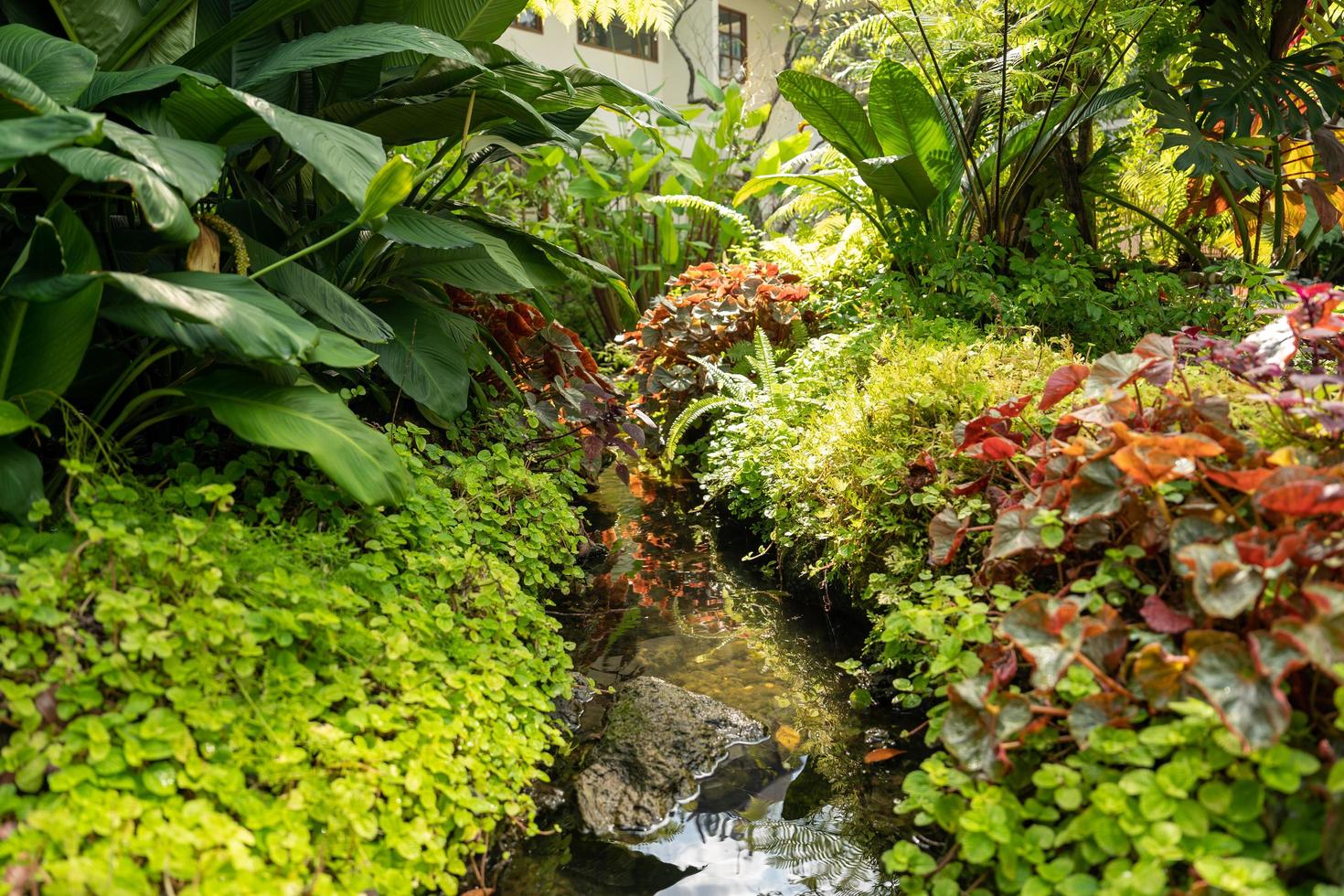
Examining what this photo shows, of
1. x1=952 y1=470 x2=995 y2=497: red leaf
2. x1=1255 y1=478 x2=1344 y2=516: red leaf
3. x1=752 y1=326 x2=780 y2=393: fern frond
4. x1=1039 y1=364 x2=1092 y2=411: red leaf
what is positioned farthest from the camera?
x1=752 y1=326 x2=780 y2=393: fern frond

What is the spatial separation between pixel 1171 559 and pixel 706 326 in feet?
10.9

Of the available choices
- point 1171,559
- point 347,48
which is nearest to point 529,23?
point 347,48

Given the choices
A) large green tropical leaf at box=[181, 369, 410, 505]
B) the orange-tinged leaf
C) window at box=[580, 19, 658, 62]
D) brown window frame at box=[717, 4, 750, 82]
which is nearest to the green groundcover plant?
the orange-tinged leaf

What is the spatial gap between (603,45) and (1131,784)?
11.5m

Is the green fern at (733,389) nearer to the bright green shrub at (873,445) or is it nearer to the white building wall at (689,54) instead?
the bright green shrub at (873,445)

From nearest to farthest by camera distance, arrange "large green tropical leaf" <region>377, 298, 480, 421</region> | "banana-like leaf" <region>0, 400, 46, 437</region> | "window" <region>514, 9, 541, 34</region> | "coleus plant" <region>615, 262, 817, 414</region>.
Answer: "banana-like leaf" <region>0, 400, 46, 437</region> → "large green tropical leaf" <region>377, 298, 480, 421</region> → "coleus plant" <region>615, 262, 817, 414</region> → "window" <region>514, 9, 541, 34</region>

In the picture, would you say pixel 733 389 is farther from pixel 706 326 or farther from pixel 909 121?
pixel 909 121

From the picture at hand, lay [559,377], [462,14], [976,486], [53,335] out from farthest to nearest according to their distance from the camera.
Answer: [559,377] < [462,14] < [976,486] < [53,335]

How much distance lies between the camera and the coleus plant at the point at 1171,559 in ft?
4.25

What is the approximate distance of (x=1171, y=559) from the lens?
5.16 ft

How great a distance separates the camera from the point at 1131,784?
4.27ft

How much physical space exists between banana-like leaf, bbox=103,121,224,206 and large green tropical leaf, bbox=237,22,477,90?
47 cm

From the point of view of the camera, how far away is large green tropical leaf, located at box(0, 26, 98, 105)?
1.80m

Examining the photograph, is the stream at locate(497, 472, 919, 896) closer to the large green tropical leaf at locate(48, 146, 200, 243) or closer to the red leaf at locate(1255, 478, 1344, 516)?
the red leaf at locate(1255, 478, 1344, 516)
